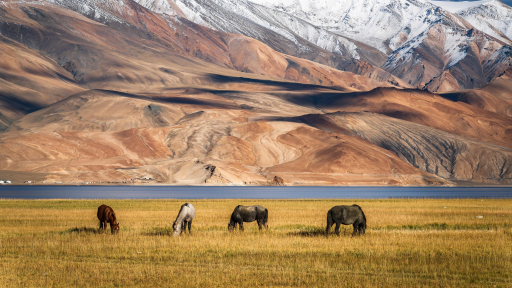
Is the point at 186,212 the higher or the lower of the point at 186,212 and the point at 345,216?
the higher

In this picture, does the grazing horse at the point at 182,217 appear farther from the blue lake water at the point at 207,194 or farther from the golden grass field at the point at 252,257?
the blue lake water at the point at 207,194

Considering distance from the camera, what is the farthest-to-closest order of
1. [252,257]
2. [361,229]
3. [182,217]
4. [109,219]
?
[109,219]
[361,229]
[182,217]
[252,257]

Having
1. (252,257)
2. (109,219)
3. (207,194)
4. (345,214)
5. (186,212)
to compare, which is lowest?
(252,257)

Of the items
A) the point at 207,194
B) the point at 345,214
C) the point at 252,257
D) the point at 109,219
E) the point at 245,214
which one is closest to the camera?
the point at 252,257

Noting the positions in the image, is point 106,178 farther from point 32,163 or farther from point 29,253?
point 29,253

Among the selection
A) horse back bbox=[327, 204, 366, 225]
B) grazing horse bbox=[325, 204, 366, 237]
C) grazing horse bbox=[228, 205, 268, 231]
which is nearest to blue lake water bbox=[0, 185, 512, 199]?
grazing horse bbox=[228, 205, 268, 231]

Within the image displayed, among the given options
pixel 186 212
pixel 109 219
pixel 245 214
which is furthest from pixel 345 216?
pixel 109 219

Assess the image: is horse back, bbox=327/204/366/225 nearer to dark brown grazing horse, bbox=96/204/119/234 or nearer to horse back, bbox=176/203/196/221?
horse back, bbox=176/203/196/221

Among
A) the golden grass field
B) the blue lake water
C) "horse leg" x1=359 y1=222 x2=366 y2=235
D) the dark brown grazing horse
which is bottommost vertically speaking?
the golden grass field

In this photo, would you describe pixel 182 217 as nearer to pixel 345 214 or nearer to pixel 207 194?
pixel 345 214

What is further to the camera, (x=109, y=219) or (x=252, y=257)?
(x=109, y=219)

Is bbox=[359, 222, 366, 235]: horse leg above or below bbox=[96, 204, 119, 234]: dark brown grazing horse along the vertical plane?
below

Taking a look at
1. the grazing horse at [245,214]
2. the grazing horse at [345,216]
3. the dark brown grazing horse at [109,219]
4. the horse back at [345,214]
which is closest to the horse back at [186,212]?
Answer: the grazing horse at [245,214]

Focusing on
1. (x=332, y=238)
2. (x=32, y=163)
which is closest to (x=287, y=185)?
(x=32, y=163)
